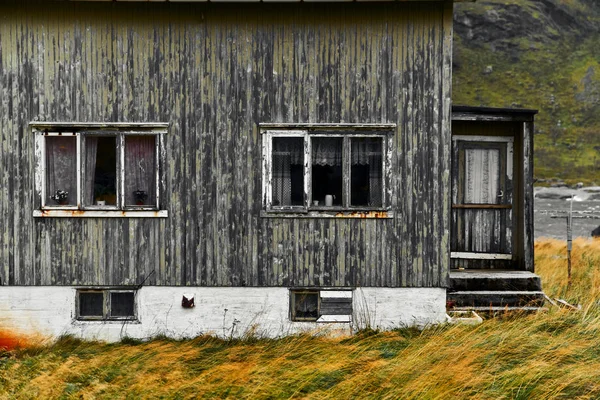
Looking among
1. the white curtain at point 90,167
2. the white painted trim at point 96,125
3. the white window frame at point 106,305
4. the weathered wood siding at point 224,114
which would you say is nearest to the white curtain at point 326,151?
the weathered wood siding at point 224,114

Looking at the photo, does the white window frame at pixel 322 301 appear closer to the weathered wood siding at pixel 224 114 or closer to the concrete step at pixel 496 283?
the weathered wood siding at pixel 224 114

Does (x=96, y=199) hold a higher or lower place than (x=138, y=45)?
lower

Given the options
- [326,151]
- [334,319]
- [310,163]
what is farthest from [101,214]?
[334,319]

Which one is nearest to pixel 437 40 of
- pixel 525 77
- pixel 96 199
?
pixel 96 199

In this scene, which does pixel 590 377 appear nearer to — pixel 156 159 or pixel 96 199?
pixel 156 159

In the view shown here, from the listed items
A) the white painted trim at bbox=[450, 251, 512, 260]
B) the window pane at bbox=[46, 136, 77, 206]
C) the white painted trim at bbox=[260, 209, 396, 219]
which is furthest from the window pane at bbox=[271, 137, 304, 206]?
the white painted trim at bbox=[450, 251, 512, 260]

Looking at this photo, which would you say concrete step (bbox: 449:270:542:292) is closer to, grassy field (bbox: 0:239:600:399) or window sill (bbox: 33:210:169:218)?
grassy field (bbox: 0:239:600:399)

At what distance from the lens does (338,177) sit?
916cm

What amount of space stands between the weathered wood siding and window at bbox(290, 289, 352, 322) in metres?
0.20

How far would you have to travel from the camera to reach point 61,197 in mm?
9148

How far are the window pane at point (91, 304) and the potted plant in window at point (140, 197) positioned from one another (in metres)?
1.59

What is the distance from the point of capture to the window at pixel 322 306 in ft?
30.0

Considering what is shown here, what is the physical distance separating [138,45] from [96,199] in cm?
253

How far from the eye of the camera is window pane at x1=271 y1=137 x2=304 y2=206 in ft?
30.0
